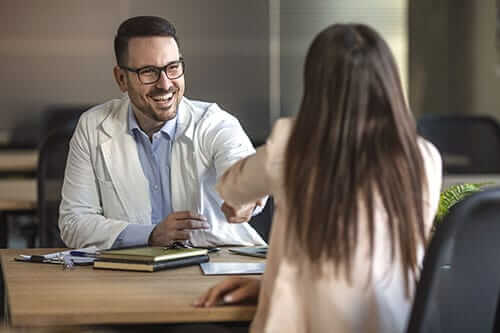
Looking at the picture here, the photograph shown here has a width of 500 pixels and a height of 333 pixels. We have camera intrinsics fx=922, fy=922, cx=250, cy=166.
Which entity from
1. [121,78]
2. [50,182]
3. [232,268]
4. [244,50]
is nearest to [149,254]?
[232,268]

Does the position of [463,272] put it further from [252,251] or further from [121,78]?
[121,78]

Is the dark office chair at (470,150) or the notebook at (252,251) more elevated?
the notebook at (252,251)

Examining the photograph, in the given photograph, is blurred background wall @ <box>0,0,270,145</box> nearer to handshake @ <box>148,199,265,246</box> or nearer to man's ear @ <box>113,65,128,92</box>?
man's ear @ <box>113,65,128,92</box>

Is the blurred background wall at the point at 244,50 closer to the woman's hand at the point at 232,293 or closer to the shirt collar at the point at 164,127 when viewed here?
the shirt collar at the point at 164,127

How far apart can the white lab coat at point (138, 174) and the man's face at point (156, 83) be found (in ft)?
0.28

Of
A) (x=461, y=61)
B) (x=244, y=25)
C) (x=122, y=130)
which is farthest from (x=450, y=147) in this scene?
(x=122, y=130)

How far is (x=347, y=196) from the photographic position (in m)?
1.52

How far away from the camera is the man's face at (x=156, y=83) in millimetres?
2658

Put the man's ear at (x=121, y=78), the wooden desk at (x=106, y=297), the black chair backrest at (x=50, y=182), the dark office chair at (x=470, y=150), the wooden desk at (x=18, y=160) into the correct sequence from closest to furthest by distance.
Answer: the wooden desk at (x=106, y=297), the man's ear at (x=121, y=78), the black chair backrest at (x=50, y=182), the wooden desk at (x=18, y=160), the dark office chair at (x=470, y=150)

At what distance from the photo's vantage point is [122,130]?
8.92 ft

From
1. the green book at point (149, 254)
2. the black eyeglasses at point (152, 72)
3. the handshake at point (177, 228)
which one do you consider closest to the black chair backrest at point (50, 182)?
the black eyeglasses at point (152, 72)

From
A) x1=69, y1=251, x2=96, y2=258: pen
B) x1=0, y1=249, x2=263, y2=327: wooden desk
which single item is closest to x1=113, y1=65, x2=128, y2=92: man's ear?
x1=69, y1=251, x2=96, y2=258: pen

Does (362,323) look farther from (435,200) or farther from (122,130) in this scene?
(122,130)

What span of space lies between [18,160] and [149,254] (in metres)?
3.49
